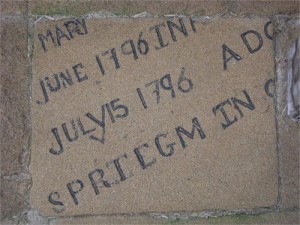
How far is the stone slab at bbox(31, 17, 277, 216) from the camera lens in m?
1.52

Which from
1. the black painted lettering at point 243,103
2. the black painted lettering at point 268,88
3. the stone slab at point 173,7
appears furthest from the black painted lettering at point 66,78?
the black painted lettering at point 268,88

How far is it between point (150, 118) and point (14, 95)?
479 mm

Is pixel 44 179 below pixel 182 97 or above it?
below

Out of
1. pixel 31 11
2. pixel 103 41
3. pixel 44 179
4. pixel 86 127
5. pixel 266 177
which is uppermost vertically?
pixel 31 11

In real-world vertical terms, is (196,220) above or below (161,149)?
below

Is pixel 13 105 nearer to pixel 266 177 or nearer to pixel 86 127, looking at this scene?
pixel 86 127

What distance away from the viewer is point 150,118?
154 centimetres

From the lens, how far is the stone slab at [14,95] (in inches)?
59.6

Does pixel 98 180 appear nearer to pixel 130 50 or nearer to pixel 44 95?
pixel 44 95

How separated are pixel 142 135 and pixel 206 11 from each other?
→ 500mm

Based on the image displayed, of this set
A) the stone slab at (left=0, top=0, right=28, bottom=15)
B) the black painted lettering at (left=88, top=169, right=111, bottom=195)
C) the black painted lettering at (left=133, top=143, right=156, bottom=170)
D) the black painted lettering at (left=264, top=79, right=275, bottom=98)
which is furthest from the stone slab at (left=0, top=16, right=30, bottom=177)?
the black painted lettering at (left=264, top=79, right=275, bottom=98)

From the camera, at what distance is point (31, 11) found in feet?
5.09

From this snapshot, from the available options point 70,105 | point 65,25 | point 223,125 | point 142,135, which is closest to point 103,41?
point 65,25

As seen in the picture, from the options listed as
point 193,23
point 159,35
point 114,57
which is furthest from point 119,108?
point 193,23
